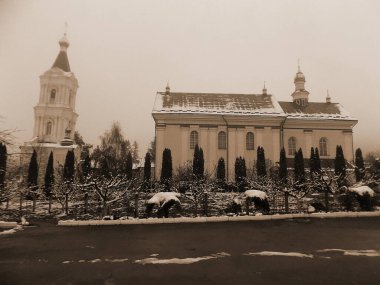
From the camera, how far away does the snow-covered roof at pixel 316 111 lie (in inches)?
1491

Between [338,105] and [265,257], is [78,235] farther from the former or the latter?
[338,105]

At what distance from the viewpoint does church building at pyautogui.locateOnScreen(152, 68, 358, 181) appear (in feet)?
117

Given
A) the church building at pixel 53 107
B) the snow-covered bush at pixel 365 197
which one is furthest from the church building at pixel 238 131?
the snow-covered bush at pixel 365 197

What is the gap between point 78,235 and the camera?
1105 centimetres

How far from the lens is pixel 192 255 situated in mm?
7586

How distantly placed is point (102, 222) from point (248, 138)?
25164mm

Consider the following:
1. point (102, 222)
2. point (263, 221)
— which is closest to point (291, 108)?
point (263, 221)

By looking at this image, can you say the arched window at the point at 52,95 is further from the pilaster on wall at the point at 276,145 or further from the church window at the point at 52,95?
the pilaster on wall at the point at 276,145

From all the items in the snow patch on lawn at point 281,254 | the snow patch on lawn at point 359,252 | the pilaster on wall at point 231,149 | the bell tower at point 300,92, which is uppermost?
the bell tower at point 300,92

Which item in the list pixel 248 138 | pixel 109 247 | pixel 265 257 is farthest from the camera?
pixel 248 138

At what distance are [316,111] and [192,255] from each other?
35431 mm

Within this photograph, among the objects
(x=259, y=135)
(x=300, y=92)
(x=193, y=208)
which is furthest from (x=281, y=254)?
(x=300, y=92)

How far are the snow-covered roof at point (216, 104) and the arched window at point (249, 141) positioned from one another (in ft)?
8.22

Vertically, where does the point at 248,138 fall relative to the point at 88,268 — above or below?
above
